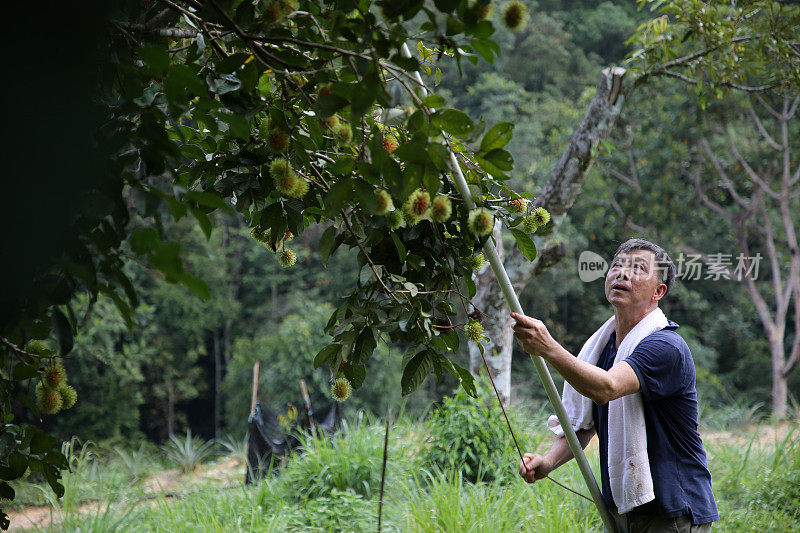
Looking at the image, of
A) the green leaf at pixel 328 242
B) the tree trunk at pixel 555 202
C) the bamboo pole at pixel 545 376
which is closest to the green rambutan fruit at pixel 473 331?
the bamboo pole at pixel 545 376

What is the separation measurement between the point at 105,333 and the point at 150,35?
6381 mm

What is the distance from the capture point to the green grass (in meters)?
2.54

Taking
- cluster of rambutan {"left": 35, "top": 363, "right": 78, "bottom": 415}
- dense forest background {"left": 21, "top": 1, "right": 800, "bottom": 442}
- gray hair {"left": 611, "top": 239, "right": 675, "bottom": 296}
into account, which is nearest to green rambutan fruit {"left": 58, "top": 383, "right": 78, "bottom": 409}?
cluster of rambutan {"left": 35, "top": 363, "right": 78, "bottom": 415}

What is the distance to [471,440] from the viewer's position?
317cm

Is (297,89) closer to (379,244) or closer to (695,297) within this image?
(379,244)

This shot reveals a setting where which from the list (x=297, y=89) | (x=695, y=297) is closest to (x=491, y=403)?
(x=297, y=89)

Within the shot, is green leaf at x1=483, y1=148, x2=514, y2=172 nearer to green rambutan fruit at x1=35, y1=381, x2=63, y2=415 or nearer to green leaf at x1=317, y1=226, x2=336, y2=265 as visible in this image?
green leaf at x1=317, y1=226, x2=336, y2=265

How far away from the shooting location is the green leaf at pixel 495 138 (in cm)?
91

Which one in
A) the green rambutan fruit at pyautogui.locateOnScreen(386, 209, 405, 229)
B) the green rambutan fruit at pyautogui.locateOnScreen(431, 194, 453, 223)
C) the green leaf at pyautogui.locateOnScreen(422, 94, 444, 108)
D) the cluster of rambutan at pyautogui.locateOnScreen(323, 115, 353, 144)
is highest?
the green leaf at pyautogui.locateOnScreen(422, 94, 444, 108)

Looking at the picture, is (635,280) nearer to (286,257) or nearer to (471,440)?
(286,257)

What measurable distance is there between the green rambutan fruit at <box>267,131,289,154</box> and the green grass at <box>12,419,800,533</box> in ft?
5.87

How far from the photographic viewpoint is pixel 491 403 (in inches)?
134

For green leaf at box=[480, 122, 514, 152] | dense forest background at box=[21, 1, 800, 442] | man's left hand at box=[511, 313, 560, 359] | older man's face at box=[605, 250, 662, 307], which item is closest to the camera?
green leaf at box=[480, 122, 514, 152]

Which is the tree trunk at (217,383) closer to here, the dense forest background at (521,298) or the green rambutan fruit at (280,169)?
the dense forest background at (521,298)
